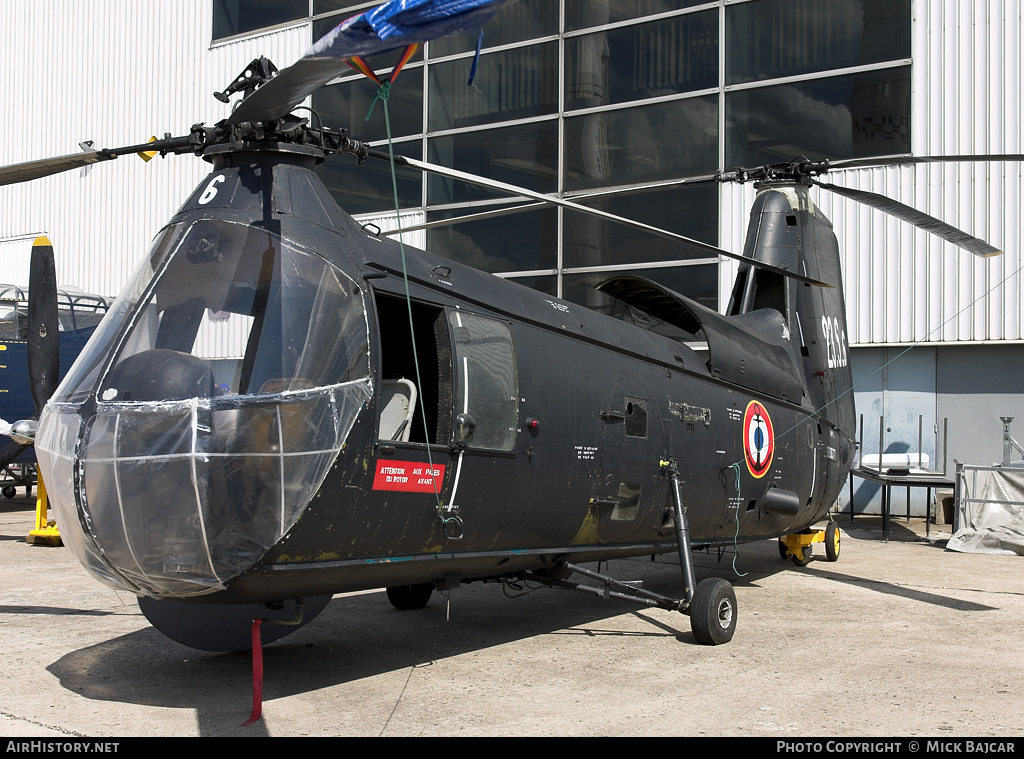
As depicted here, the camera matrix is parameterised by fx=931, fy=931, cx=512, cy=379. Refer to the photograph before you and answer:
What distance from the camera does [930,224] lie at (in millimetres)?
8797

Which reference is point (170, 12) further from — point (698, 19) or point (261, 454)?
point (261, 454)

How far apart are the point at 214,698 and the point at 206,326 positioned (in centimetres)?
224

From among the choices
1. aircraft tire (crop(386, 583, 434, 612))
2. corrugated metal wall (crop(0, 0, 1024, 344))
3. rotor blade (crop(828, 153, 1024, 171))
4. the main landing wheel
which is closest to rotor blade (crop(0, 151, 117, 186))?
the main landing wheel

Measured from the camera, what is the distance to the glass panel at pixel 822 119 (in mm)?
16234

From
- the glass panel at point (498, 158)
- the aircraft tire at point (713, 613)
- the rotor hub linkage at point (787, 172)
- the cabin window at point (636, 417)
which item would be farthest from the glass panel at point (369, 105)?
the aircraft tire at point (713, 613)

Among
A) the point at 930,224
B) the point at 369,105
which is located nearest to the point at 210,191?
the point at 930,224

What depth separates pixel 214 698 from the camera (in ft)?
18.3

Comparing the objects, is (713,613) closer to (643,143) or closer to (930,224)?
(930,224)

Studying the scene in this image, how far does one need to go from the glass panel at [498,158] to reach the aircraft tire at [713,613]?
12573mm

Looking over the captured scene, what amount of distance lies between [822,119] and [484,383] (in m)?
12.9

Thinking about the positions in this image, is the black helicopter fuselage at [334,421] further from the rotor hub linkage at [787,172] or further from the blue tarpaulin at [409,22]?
the rotor hub linkage at [787,172]

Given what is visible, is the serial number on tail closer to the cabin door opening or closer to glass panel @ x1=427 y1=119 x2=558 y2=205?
the cabin door opening

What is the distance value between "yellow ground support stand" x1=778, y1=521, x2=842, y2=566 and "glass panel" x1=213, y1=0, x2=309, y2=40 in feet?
54.4
